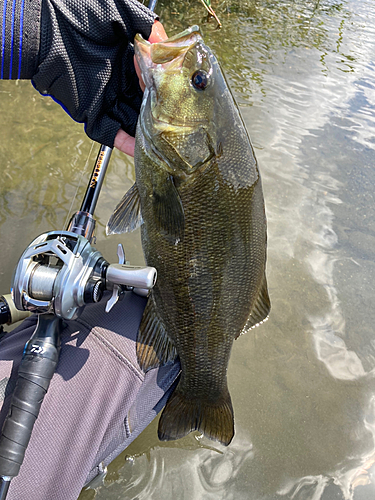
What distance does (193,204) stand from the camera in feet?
4.72

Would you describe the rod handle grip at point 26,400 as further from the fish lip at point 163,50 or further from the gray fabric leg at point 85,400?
the fish lip at point 163,50

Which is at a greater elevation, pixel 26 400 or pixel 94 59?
pixel 94 59

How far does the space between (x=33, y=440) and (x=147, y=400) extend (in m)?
0.48

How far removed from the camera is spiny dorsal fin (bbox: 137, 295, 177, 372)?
1520 millimetres

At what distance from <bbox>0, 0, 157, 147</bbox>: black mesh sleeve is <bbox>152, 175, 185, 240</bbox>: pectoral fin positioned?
0.60 metres

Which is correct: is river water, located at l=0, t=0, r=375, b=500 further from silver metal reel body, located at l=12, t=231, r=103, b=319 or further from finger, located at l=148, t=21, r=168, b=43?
finger, located at l=148, t=21, r=168, b=43

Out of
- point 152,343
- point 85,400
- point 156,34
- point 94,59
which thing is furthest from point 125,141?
point 85,400

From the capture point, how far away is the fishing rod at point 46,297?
3.82ft

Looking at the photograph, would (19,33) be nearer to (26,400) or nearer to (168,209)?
(168,209)

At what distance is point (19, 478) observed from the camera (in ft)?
3.93

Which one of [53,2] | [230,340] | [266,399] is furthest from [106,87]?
[266,399]

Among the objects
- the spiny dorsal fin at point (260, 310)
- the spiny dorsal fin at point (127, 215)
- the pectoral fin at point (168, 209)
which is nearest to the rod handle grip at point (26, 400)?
the spiny dorsal fin at point (127, 215)

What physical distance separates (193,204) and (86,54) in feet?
2.98

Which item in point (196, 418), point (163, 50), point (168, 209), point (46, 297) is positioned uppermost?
point (163, 50)
